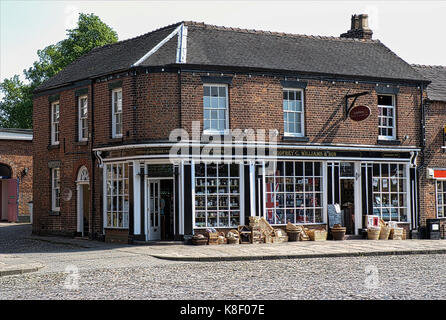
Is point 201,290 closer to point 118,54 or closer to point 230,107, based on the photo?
point 230,107

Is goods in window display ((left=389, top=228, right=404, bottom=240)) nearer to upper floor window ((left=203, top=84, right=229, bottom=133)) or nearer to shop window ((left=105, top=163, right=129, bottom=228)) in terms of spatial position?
upper floor window ((left=203, top=84, right=229, bottom=133))

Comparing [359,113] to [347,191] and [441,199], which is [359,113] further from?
[441,199]

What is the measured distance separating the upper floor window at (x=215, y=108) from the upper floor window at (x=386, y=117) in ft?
21.0

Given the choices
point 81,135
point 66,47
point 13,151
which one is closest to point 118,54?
point 81,135

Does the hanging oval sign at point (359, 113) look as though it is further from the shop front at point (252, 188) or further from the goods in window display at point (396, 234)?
the goods in window display at point (396, 234)

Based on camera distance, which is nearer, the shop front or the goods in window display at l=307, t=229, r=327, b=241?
the shop front

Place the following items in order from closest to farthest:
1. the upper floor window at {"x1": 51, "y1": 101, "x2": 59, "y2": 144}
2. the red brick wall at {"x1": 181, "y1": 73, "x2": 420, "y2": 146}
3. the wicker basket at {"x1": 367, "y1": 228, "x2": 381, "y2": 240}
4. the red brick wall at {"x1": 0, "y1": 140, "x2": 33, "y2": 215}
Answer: the red brick wall at {"x1": 181, "y1": 73, "x2": 420, "y2": 146}
the wicker basket at {"x1": 367, "y1": 228, "x2": 381, "y2": 240}
the upper floor window at {"x1": 51, "y1": 101, "x2": 59, "y2": 144}
the red brick wall at {"x1": 0, "y1": 140, "x2": 33, "y2": 215}

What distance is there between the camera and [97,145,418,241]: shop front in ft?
71.7

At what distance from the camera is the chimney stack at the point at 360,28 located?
2803cm

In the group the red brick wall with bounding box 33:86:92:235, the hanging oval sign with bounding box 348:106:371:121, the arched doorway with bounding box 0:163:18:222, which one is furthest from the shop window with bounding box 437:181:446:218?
the arched doorway with bounding box 0:163:18:222

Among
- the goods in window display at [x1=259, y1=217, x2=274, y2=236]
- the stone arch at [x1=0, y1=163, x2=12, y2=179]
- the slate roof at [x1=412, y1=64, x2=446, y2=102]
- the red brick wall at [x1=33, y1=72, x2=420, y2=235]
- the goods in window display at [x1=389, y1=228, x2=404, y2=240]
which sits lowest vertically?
the goods in window display at [x1=389, y1=228, x2=404, y2=240]

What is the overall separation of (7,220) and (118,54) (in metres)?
16.3

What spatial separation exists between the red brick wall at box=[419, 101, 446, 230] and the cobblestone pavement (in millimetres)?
6618

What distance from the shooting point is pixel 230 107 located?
2231 centimetres
